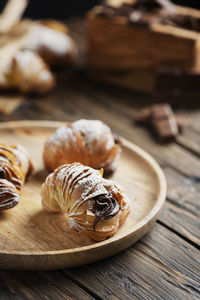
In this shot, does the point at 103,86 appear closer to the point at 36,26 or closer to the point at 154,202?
the point at 36,26

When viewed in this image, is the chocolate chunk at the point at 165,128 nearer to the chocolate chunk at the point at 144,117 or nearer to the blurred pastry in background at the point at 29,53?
the chocolate chunk at the point at 144,117

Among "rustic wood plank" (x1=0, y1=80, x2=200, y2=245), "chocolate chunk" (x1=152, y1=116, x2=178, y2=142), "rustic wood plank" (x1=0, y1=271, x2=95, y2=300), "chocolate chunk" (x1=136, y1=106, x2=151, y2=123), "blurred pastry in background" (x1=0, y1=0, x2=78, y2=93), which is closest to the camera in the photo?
"rustic wood plank" (x1=0, y1=271, x2=95, y2=300)

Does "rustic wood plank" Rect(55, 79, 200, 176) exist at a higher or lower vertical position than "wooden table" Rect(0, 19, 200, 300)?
lower

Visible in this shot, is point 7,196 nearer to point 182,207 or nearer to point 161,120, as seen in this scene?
point 182,207

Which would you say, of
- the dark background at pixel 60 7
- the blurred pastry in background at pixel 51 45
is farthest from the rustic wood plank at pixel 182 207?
the dark background at pixel 60 7

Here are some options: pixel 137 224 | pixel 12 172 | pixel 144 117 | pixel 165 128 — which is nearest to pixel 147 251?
pixel 137 224

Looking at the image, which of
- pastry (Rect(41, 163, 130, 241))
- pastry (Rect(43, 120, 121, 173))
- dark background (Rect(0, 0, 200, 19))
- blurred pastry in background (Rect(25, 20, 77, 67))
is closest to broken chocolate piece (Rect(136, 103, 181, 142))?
pastry (Rect(43, 120, 121, 173))

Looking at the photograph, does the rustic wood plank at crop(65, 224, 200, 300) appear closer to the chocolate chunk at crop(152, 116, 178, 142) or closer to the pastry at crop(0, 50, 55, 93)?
the chocolate chunk at crop(152, 116, 178, 142)
